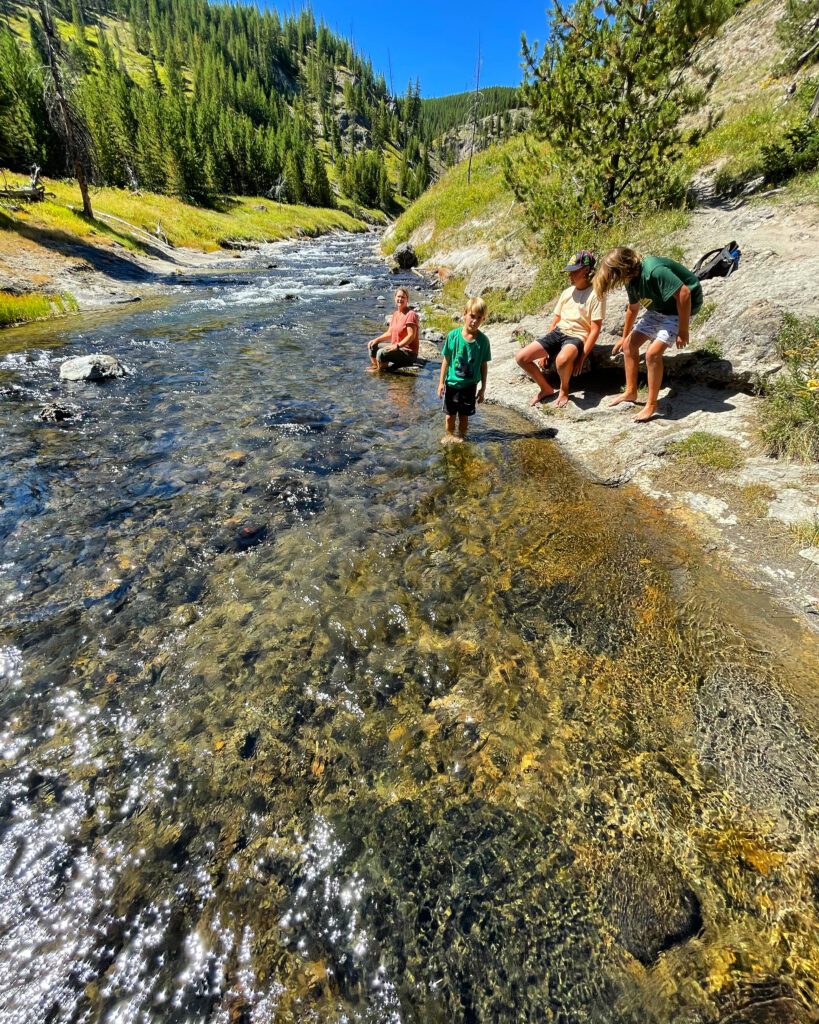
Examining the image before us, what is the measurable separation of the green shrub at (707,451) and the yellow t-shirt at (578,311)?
285 centimetres

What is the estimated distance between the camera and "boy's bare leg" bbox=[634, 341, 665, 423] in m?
7.38

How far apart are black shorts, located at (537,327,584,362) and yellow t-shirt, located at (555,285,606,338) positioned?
0.06m

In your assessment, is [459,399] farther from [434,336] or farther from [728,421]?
[434,336]

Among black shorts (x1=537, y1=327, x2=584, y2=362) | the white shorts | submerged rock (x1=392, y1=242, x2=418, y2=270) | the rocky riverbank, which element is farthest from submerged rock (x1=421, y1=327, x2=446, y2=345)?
submerged rock (x1=392, y1=242, x2=418, y2=270)

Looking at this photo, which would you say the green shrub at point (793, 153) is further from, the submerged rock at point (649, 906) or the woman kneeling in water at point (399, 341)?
the submerged rock at point (649, 906)

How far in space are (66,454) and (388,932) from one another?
810 centimetres

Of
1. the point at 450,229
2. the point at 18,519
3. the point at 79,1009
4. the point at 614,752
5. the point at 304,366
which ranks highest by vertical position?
the point at 450,229

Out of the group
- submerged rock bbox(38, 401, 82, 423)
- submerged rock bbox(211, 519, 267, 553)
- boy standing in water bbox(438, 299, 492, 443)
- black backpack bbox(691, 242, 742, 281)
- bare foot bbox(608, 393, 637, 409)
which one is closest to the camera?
submerged rock bbox(211, 519, 267, 553)

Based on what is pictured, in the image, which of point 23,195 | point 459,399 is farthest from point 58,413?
point 23,195

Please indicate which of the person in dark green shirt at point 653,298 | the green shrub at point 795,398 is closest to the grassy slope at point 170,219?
the person in dark green shirt at point 653,298

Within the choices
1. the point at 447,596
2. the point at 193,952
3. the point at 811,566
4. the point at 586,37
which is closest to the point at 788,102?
the point at 586,37

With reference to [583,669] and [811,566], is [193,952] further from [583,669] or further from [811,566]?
[811,566]

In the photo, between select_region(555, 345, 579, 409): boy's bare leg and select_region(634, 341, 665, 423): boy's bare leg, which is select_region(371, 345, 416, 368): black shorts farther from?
select_region(634, 341, 665, 423): boy's bare leg

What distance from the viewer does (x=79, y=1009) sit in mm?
2270
